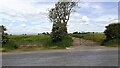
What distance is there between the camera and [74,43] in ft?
99.9

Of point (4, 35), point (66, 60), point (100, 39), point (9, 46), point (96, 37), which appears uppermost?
point (4, 35)

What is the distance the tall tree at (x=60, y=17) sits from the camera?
30.1 meters

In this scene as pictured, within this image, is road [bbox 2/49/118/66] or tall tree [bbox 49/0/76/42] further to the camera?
tall tree [bbox 49/0/76/42]

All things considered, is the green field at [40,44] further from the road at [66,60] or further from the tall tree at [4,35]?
the road at [66,60]

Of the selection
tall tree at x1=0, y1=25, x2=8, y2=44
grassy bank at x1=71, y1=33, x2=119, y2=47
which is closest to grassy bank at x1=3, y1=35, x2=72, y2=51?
tall tree at x1=0, y1=25, x2=8, y2=44

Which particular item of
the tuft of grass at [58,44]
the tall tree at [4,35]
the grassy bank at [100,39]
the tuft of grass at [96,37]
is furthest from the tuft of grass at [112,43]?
the tall tree at [4,35]

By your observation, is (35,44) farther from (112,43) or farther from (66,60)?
(66,60)

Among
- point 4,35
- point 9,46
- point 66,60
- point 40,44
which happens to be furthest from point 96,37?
point 66,60

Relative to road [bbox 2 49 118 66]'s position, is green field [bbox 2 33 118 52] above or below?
above

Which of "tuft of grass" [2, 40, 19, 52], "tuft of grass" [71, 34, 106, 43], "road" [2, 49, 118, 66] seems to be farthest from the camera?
"tuft of grass" [71, 34, 106, 43]

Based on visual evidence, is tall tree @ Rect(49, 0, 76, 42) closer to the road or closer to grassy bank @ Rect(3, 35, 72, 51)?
grassy bank @ Rect(3, 35, 72, 51)

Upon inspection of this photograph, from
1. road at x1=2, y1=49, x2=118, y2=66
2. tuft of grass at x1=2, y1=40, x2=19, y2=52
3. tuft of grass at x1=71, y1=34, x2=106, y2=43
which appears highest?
tuft of grass at x1=71, y1=34, x2=106, y2=43

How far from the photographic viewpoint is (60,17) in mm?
32469

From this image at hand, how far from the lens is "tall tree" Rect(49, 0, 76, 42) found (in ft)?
98.9
